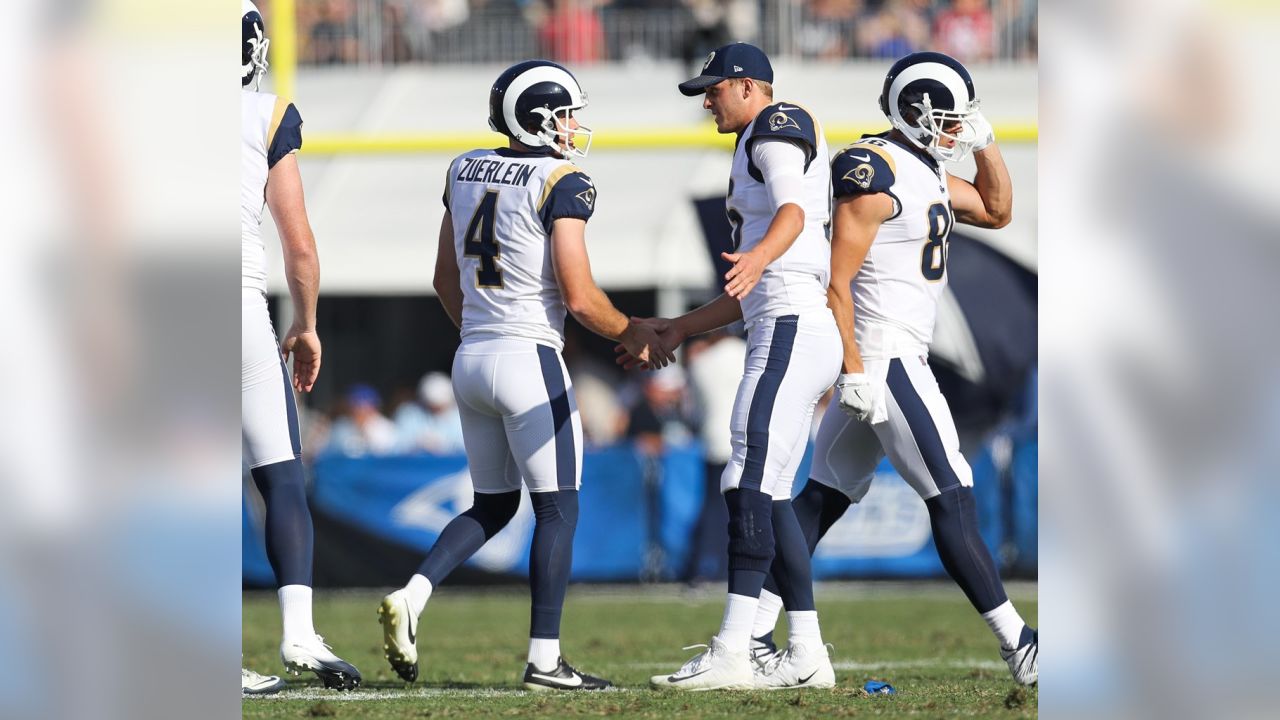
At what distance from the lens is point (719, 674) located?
5.11 m

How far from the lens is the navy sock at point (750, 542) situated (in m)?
5.12

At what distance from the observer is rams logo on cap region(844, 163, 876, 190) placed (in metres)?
5.34

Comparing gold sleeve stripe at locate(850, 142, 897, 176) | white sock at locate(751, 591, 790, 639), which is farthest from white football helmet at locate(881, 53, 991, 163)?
white sock at locate(751, 591, 790, 639)

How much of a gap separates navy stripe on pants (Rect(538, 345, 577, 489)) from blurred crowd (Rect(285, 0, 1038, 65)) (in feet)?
44.1

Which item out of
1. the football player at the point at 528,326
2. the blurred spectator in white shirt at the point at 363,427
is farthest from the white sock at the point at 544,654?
the blurred spectator in white shirt at the point at 363,427

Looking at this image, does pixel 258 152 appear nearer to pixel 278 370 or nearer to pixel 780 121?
pixel 278 370

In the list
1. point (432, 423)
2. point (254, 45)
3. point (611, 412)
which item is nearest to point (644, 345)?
point (254, 45)

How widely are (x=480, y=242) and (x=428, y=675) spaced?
6.23 feet

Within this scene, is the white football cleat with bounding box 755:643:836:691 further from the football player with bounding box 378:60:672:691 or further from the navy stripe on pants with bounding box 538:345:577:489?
the navy stripe on pants with bounding box 538:345:577:489

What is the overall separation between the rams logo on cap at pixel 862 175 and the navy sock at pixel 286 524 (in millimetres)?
2105
